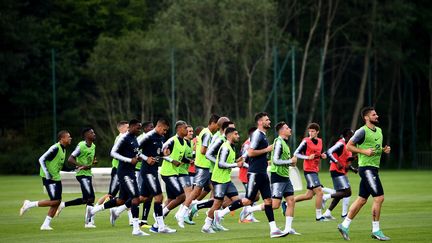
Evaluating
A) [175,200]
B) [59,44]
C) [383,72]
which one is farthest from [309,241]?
[383,72]

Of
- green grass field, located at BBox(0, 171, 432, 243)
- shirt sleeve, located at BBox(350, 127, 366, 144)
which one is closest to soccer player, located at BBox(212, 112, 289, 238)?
green grass field, located at BBox(0, 171, 432, 243)

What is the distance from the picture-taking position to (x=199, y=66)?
65.5m

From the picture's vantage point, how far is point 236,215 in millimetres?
28875

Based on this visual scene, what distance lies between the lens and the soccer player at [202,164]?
991 inches

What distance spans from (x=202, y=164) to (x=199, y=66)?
1557 inches

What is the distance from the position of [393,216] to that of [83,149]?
786 cm

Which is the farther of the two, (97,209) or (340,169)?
(340,169)

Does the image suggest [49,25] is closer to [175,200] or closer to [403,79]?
[403,79]

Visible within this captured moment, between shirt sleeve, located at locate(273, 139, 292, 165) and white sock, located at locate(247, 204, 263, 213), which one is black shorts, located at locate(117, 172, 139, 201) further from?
shirt sleeve, located at locate(273, 139, 292, 165)

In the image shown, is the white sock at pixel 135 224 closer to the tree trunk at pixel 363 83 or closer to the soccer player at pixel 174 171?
the soccer player at pixel 174 171

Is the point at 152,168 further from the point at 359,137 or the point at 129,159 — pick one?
the point at 359,137

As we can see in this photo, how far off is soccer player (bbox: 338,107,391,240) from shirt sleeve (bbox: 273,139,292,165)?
1591mm

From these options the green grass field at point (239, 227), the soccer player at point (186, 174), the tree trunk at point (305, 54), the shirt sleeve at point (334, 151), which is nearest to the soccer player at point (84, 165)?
the green grass field at point (239, 227)

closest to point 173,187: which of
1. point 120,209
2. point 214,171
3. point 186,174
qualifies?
point 214,171
